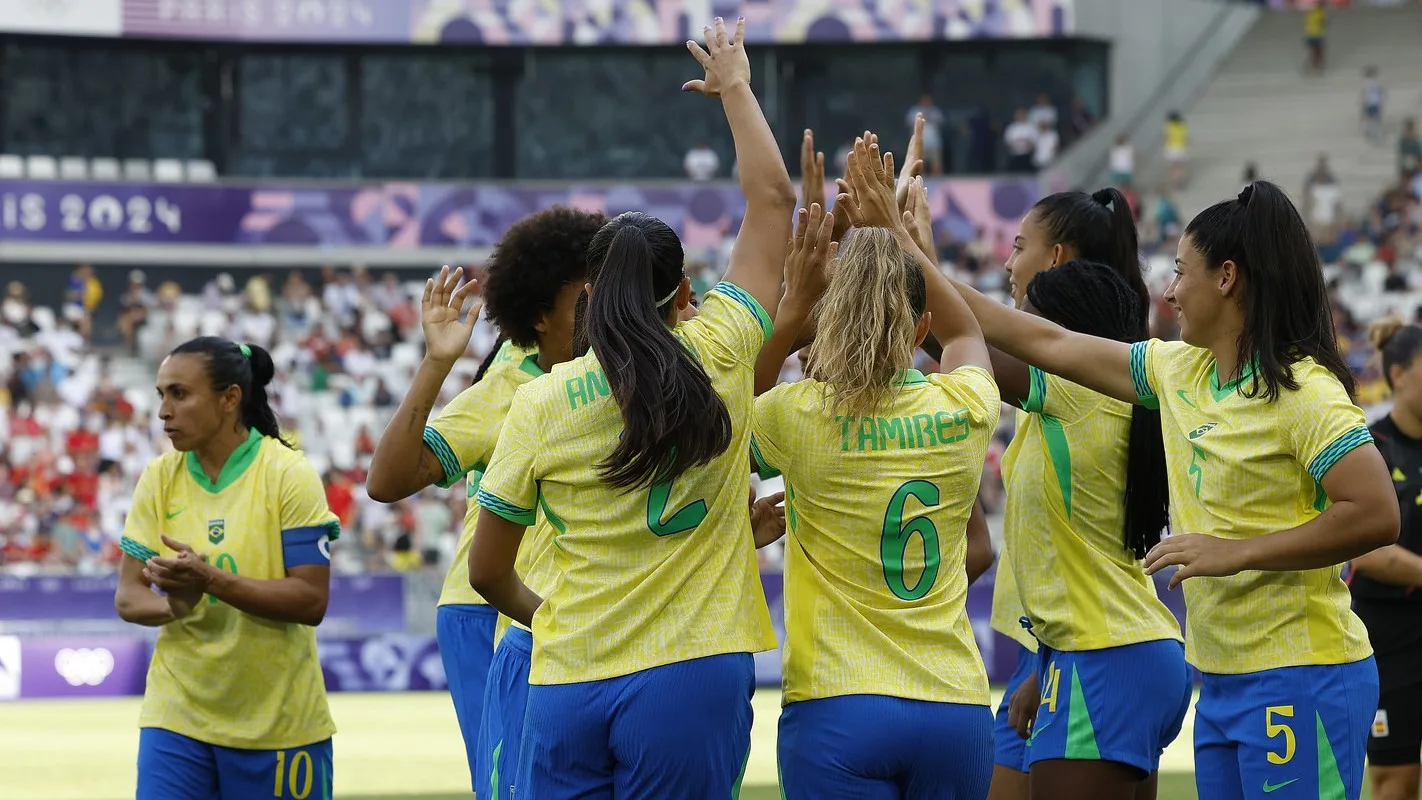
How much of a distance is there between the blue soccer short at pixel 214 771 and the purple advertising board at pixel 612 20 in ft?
82.9

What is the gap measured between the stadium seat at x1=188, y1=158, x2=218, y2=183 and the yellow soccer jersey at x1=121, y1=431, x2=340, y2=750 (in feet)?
85.3

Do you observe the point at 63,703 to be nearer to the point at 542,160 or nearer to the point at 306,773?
the point at 306,773

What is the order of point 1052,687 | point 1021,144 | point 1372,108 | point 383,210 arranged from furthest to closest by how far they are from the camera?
point 1021,144 → point 383,210 → point 1372,108 → point 1052,687

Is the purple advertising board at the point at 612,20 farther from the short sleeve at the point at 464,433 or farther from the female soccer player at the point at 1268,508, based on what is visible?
the female soccer player at the point at 1268,508

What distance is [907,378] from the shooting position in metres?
4.09

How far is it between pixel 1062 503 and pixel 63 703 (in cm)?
1289

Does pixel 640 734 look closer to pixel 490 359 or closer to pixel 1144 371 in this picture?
pixel 1144 371

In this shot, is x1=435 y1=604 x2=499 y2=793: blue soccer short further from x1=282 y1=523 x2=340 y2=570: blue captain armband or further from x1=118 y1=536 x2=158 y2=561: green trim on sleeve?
x1=118 y1=536 x2=158 y2=561: green trim on sleeve

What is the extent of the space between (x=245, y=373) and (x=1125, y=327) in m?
2.88

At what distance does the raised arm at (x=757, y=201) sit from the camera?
4086mm

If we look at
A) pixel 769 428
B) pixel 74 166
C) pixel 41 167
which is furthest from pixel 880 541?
pixel 74 166

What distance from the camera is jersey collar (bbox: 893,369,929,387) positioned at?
406cm

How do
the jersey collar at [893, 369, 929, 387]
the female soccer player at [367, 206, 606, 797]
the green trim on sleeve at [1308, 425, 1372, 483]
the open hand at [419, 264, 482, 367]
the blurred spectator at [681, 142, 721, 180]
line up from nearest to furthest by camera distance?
the green trim on sleeve at [1308, 425, 1372, 483]
the jersey collar at [893, 369, 929, 387]
the female soccer player at [367, 206, 606, 797]
the open hand at [419, 264, 482, 367]
the blurred spectator at [681, 142, 721, 180]

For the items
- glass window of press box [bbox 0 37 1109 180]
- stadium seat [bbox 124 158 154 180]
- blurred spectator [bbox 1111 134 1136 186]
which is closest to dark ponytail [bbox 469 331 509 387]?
blurred spectator [bbox 1111 134 1136 186]
